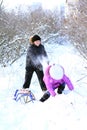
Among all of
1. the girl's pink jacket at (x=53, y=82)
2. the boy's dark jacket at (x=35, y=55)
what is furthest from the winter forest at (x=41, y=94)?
the boy's dark jacket at (x=35, y=55)

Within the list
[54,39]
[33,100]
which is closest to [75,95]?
[33,100]

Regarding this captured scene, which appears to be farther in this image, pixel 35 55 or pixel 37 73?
pixel 37 73

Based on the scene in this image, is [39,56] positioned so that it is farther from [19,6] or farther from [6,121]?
[19,6]

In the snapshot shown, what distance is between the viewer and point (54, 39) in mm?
28312

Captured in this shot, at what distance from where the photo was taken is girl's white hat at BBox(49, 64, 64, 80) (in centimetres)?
788

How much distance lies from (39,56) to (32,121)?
8.69ft

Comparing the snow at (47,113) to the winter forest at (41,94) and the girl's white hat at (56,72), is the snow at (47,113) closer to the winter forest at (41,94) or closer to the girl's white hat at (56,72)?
the winter forest at (41,94)

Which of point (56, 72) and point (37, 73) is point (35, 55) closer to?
point (37, 73)

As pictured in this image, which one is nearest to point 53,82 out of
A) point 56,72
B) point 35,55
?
point 56,72

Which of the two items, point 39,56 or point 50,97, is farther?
point 39,56

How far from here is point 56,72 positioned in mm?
7902

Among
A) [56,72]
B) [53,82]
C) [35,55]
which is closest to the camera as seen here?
[56,72]

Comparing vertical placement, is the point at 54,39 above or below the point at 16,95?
below

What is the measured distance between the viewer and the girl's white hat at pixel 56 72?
7.88 meters
